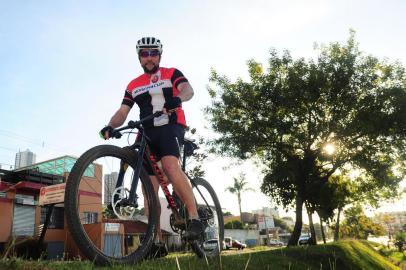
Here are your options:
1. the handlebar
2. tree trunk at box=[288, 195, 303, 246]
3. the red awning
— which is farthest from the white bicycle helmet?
the red awning

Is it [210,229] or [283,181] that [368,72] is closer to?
[283,181]

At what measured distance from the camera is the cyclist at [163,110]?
4133 millimetres

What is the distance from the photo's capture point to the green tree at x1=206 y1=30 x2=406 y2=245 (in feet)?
69.8

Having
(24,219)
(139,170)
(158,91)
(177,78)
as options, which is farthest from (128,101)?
(24,219)

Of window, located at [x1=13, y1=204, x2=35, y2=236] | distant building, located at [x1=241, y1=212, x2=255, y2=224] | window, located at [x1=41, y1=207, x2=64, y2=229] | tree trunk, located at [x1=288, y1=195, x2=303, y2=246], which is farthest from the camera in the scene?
distant building, located at [x1=241, y1=212, x2=255, y2=224]

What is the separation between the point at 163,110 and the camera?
13.4 feet

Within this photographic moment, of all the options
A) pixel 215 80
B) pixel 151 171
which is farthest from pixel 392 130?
pixel 151 171

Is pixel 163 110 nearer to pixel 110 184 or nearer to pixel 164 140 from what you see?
pixel 164 140

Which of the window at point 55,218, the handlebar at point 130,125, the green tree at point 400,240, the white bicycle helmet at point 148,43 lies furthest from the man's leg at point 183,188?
the green tree at point 400,240

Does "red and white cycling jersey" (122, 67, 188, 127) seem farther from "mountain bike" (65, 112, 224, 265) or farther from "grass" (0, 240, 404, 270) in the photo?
"grass" (0, 240, 404, 270)

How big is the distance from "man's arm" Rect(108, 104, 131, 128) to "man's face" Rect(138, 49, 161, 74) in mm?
572

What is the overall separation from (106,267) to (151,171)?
1.42 meters

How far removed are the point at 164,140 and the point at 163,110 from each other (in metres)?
0.37

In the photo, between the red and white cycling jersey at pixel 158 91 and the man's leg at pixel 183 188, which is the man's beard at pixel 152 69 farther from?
the man's leg at pixel 183 188
